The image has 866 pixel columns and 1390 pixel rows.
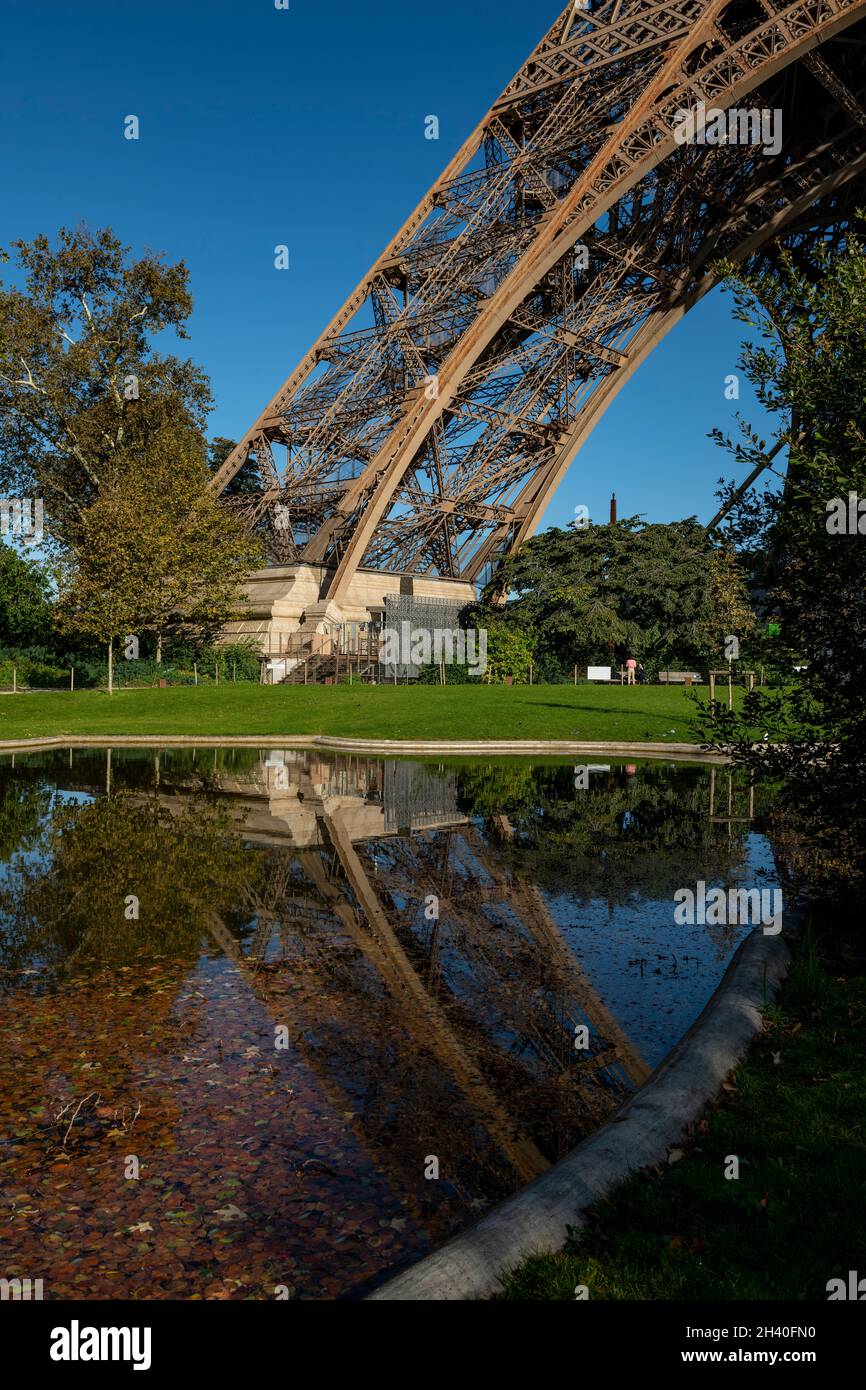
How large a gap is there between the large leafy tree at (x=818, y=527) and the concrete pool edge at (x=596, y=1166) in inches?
82.8

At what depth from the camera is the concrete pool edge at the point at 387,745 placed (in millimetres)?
20688

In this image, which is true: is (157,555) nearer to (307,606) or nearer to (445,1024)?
(307,606)

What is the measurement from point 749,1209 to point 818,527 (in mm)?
4623

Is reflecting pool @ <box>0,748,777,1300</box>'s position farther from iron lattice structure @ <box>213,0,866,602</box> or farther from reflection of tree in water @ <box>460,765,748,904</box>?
iron lattice structure @ <box>213,0,866,602</box>

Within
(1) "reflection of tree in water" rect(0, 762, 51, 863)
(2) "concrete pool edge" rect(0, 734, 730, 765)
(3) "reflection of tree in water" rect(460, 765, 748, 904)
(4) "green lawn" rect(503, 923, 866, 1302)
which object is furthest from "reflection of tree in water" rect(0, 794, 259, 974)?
(2) "concrete pool edge" rect(0, 734, 730, 765)

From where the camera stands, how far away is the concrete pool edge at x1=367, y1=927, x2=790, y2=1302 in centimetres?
304

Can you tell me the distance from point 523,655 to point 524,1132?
34.5 m

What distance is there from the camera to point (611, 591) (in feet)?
134

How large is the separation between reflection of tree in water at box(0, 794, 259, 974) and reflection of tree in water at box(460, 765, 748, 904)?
3353 mm

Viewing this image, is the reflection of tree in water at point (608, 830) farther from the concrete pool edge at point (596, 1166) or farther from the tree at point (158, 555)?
the tree at point (158, 555)
